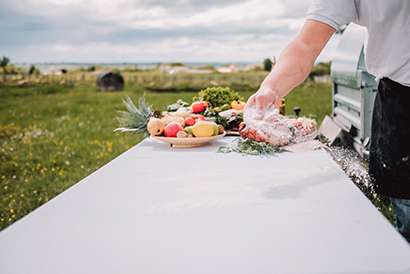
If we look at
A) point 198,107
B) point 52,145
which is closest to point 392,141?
point 198,107

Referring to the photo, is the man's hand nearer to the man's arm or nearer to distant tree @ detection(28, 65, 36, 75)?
the man's arm

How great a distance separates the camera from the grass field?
4.70 metres

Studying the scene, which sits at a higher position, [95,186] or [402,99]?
[402,99]

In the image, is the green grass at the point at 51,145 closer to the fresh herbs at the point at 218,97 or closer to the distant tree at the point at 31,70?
the fresh herbs at the point at 218,97

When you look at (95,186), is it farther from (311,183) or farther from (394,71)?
(394,71)

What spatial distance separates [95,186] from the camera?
156cm

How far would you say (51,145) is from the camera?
24.5ft

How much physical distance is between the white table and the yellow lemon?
70 centimetres

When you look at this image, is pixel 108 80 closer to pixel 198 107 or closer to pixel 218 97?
pixel 218 97

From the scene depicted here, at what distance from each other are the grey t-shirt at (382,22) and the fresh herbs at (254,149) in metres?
0.71

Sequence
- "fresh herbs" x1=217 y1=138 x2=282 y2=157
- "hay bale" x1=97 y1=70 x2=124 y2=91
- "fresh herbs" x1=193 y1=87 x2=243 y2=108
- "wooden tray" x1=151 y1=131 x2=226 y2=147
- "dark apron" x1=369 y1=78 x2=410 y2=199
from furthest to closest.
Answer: "hay bale" x1=97 y1=70 x2=124 y2=91 < "fresh herbs" x1=193 y1=87 x2=243 y2=108 < "wooden tray" x1=151 y1=131 x2=226 y2=147 < "fresh herbs" x1=217 y1=138 x2=282 y2=157 < "dark apron" x1=369 y1=78 x2=410 y2=199

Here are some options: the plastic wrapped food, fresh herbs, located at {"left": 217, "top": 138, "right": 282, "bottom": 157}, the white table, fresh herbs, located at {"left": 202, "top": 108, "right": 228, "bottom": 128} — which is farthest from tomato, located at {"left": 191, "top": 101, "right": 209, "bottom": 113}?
the white table

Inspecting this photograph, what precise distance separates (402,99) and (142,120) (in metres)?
1.77

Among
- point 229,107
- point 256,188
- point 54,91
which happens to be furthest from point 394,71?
point 54,91
